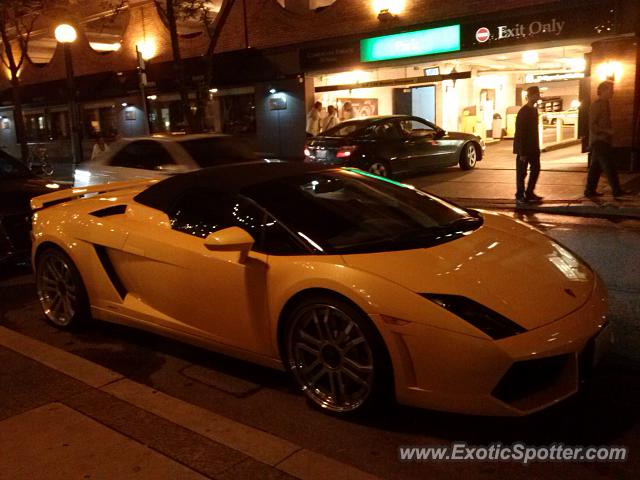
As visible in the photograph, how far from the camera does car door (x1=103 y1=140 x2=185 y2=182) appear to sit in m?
8.12

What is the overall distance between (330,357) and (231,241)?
2.93 feet

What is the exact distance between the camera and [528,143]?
10.3m

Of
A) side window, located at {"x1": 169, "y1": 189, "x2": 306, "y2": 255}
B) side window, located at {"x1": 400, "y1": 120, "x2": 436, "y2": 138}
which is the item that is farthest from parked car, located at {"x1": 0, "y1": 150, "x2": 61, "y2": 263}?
side window, located at {"x1": 400, "y1": 120, "x2": 436, "y2": 138}

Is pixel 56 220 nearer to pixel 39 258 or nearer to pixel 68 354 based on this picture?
pixel 39 258

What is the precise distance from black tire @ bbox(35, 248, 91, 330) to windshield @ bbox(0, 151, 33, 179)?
11.2 feet

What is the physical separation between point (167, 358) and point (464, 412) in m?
2.43

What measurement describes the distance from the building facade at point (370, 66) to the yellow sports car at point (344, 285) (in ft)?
35.7

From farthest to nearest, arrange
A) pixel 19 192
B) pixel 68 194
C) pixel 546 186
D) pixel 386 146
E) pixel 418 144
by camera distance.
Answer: pixel 418 144
pixel 386 146
pixel 546 186
pixel 19 192
pixel 68 194

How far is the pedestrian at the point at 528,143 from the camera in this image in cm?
1022

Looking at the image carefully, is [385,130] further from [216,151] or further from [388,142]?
[216,151]

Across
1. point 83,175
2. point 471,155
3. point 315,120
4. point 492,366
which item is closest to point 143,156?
point 83,175

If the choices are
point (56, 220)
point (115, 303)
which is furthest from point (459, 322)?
point (56, 220)

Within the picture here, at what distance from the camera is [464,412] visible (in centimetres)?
322

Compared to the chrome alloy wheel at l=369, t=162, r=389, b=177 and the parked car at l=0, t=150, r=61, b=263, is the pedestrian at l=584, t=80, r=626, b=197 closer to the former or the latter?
the chrome alloy wheel at l=369, t=162, r=389, b=177
